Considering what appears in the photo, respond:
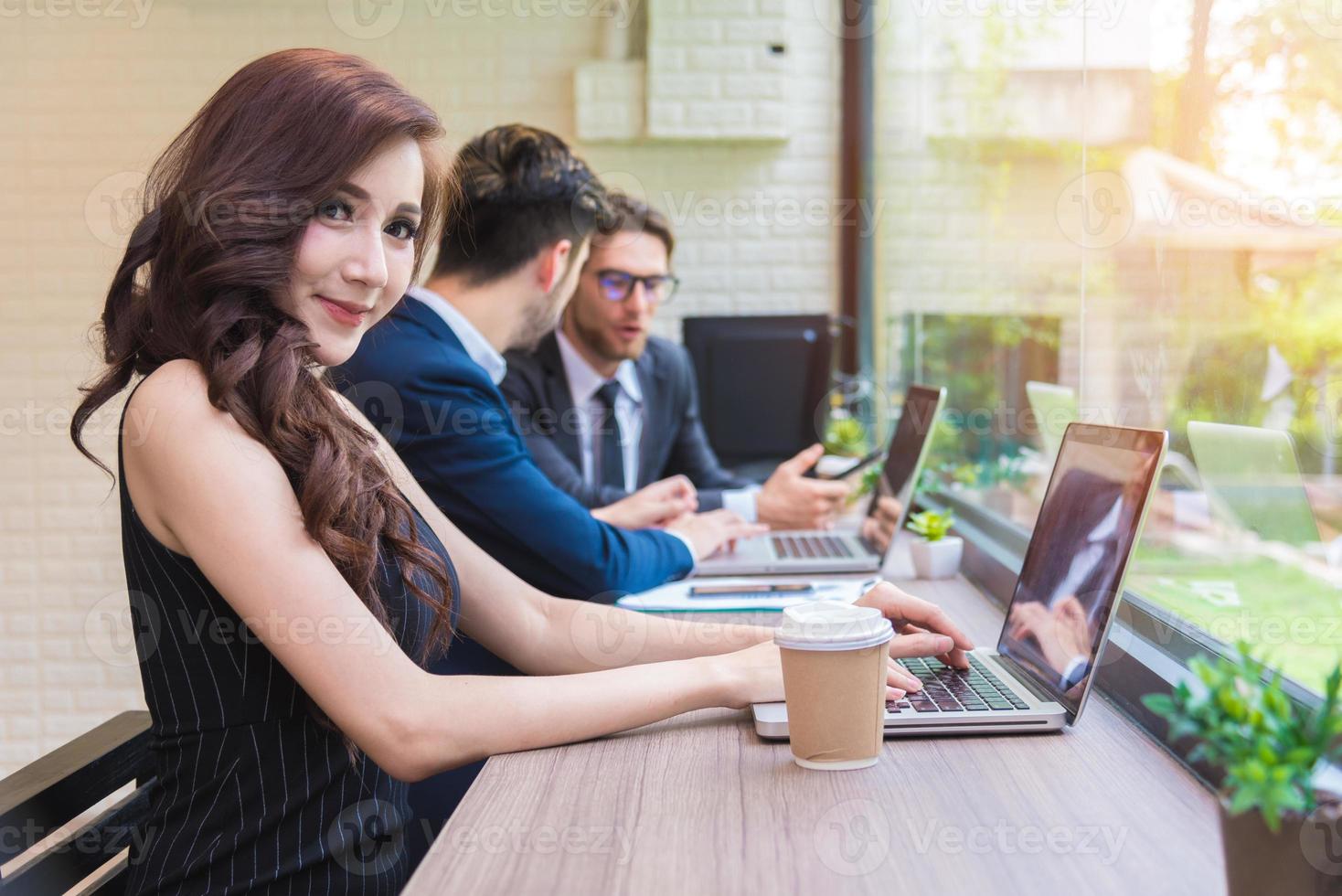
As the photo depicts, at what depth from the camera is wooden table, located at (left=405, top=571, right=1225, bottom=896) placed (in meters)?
0.74

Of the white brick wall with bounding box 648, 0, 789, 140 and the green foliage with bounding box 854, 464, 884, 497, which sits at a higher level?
the white brick wall with bounding box 648, 0, 789, 140

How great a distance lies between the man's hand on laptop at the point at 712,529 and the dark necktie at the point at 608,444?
33.6 inches

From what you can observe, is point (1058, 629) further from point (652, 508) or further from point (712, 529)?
point (652, 508)

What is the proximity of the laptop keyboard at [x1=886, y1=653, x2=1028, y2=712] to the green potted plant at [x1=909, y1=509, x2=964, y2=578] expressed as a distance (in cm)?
62

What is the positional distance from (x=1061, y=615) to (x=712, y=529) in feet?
3.50

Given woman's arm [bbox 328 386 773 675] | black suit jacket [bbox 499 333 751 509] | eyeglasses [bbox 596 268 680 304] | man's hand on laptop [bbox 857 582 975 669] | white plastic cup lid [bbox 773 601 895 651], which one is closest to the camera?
white plastic cup lid [bbox 773 601 895 651]

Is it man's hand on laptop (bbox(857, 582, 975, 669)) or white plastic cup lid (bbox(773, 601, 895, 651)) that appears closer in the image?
white plastic cup lid (bbox(773, 601, 895, 651))

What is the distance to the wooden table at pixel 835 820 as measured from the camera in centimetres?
74

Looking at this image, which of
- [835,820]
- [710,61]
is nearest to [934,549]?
[835,820]

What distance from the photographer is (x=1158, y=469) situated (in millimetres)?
965

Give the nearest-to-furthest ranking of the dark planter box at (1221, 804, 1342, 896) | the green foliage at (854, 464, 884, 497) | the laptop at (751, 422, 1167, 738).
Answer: the dark planter box at (1221, 804, 1342, 896)
the laptop at (751, 422, 1167, 738)
the green foliage at (854, 464, 884, 497)

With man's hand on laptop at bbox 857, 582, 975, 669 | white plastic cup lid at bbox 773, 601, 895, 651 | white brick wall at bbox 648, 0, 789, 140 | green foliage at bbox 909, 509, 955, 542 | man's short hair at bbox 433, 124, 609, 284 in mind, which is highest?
white brick wall at bbox 648, 0, 789, 140

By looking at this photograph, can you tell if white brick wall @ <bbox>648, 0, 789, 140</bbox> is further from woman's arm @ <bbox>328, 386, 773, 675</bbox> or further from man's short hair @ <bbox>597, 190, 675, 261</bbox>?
woman's arm @ <bbox>328, 386, 773, 675</bbox>

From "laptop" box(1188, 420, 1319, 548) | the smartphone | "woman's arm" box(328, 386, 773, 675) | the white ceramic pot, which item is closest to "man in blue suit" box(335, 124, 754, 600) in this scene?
"woman's arm" box(328, 386, 773, 675)
